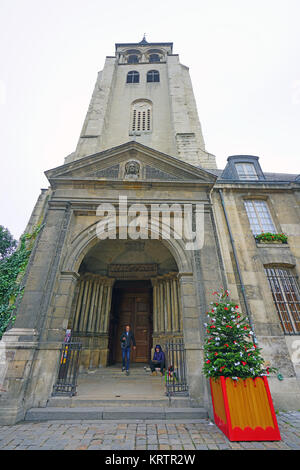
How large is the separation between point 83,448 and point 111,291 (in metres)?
6.50

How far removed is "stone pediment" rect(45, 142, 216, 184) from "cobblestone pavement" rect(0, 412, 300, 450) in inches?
267

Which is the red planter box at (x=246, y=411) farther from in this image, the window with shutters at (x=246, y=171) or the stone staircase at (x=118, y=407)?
the window with shutters at (x=246, y=171)

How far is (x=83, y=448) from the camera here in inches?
123

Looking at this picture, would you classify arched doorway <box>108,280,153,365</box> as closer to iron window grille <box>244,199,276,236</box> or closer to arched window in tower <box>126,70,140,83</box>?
iron window grille <box>244,199,276,236</box>

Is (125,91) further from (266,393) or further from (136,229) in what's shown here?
(266,393)

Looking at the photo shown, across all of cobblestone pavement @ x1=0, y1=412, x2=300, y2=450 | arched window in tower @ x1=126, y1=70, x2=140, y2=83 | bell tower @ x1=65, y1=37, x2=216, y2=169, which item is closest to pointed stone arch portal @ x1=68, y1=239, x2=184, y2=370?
cobblestone pavement @ x1=0, y1=412, x2=300, y2=450

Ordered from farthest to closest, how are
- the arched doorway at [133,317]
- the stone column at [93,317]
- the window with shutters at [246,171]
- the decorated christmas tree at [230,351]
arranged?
the window with shutters at [246,171] → the arched doorway at [133,317] → the stone column at [93,317] → the decorated christmas tree at [230,351]

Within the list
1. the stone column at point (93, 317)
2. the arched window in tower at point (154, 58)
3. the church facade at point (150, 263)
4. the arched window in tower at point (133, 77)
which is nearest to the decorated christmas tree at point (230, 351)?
the church facade at point (150, 263)

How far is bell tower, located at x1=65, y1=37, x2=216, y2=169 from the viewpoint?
1162 cm

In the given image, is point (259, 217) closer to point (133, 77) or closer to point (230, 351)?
point (230, 351)

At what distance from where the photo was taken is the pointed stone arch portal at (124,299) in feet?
27.3

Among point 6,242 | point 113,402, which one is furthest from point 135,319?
point 6,242

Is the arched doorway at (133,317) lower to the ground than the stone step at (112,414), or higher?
higher
